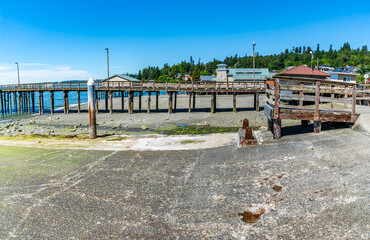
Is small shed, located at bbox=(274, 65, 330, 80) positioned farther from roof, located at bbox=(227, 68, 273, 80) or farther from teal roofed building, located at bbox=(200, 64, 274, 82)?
roof, located at bbox=(227, 68, 273, 80)

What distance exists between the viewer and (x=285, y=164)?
356 inches

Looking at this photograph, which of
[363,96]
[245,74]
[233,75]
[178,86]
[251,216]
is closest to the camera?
[251,216]

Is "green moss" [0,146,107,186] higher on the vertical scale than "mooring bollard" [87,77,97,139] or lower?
lower

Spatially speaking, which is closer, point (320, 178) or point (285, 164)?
point (320, 178)

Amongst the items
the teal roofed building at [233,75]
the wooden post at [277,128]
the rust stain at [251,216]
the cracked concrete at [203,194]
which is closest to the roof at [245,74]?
the teal roofed building at [233,75]

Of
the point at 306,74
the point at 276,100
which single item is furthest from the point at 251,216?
the point at 306,74

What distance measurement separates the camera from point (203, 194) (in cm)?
785

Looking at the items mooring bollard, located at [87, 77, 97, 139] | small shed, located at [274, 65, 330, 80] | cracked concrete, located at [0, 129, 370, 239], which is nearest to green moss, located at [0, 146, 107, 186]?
cracked concrete, located at [0, 129, 370, 239]

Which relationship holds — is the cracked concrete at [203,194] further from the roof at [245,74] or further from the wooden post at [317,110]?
the roof at [245,74]

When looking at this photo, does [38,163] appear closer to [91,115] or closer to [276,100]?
[91,115]

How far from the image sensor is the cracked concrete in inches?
233

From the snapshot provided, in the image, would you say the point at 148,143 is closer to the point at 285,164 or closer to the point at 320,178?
the point at 285,164

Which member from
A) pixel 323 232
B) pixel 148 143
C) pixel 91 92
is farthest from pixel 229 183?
pixel 91 92

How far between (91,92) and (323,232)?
16.9 meters
